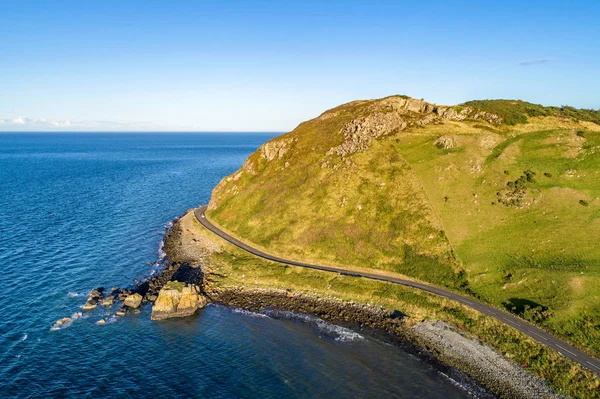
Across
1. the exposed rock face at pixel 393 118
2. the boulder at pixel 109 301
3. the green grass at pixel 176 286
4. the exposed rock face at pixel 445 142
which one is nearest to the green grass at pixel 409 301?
the green grass at pixel 176 286

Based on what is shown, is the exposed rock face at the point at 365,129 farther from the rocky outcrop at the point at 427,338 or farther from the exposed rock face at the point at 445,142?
the rocky outcrop at the point at 427,338

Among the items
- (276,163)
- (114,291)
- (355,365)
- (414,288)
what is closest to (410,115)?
(276,163)

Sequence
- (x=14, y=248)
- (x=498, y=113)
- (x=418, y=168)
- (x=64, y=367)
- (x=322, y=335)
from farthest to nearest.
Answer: (x=498, y=113)
(x=418, y=168)
(x=14, y=248)
(x=322, y=335)
(x=64, y=367)

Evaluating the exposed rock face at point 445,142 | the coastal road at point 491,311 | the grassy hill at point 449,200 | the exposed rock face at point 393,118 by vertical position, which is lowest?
the coastal road at point 491,311

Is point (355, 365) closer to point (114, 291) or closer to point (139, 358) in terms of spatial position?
point (139, 358)

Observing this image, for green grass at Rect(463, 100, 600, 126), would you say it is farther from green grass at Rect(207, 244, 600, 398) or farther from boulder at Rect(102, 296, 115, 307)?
boulder at Rect(102, 296, 115, 307)
